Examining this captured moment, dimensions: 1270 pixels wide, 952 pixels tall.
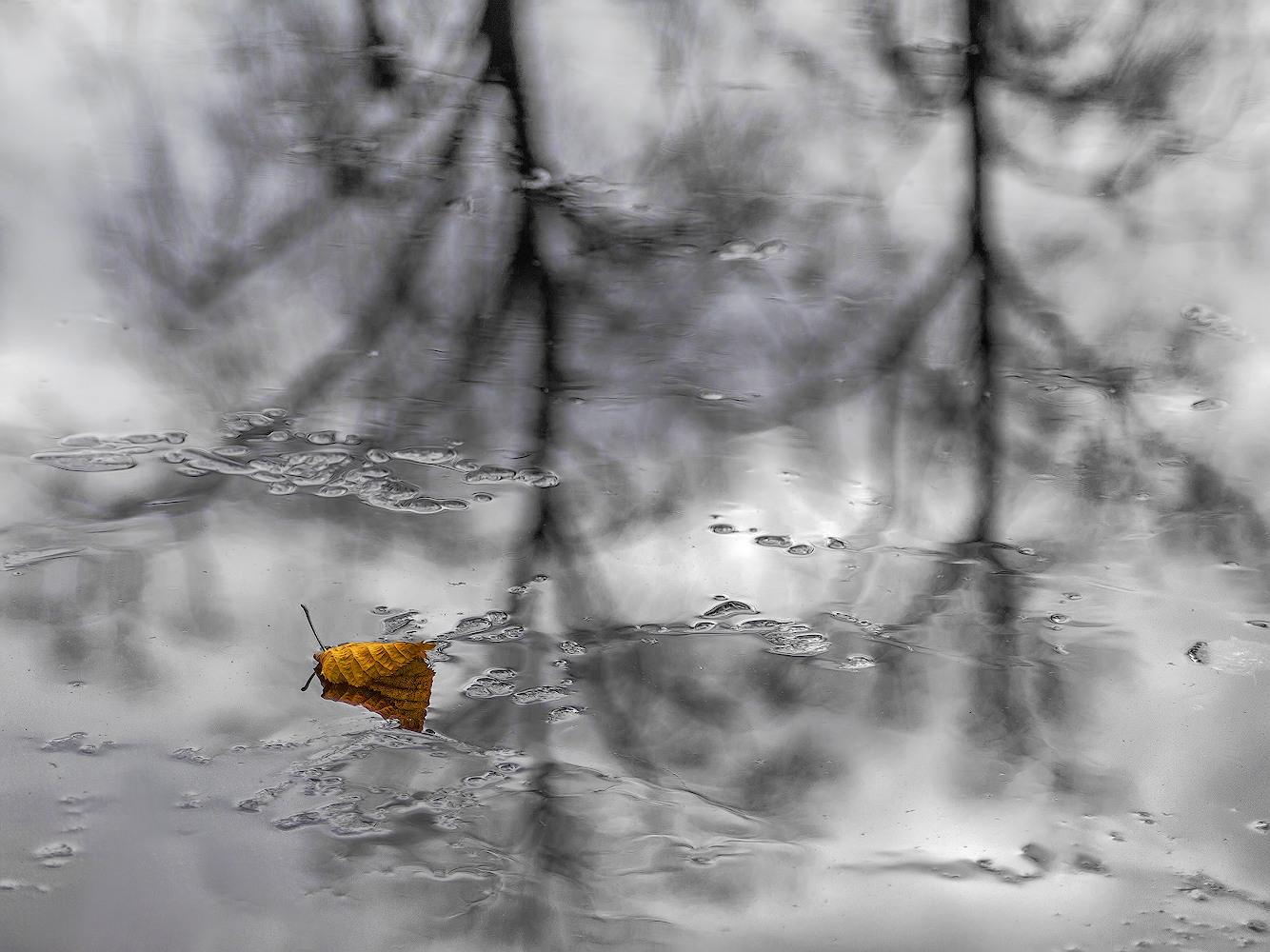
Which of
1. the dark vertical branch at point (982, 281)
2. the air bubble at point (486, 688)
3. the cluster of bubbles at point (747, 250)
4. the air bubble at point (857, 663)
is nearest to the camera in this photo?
the air bubble at point (486, 688)

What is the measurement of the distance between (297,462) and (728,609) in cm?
87

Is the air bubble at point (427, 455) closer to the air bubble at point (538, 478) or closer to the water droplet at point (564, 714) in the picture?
the air bubble at point (538, 478)

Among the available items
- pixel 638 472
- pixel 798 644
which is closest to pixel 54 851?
pixel 638 472

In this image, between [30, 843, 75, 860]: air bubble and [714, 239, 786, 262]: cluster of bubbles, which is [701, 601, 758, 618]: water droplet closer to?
[714, 239, 786, 262]: cluster of bubbles

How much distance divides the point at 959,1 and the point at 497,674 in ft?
5.78

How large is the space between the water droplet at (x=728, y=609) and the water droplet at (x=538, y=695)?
0.31m

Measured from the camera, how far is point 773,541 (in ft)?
6.86

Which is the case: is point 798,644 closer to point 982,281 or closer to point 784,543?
point 784,543

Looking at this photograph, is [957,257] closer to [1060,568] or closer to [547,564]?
[1060,568]

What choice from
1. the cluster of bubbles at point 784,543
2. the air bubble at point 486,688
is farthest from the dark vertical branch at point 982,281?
the air bubble at point 486,688

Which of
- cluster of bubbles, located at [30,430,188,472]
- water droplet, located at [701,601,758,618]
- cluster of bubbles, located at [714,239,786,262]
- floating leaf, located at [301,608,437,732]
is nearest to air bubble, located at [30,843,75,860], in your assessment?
floating leaf, located at [301,608,437,732]

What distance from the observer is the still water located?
1849 mm

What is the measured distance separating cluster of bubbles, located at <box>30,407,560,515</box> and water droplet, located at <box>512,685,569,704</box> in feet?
1.25

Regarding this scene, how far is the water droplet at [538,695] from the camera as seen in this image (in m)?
1.92
